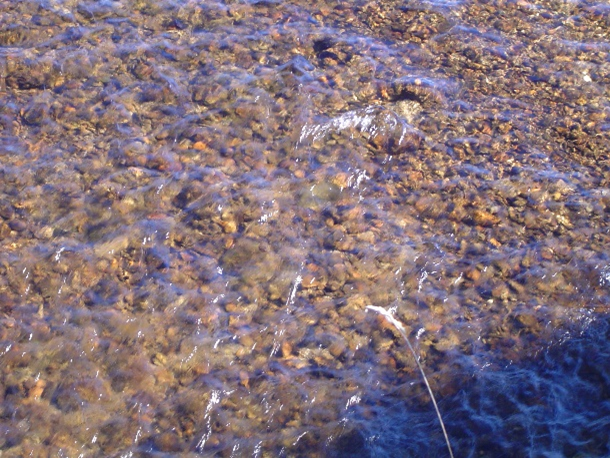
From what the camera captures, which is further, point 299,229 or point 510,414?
point 299,229

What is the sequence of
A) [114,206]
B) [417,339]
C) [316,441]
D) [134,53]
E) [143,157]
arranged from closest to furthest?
[316,441]
[417,339]
[114,206]
[143,157]
[134,53]

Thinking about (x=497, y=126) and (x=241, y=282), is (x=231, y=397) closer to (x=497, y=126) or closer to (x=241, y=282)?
(x=241, y=282)

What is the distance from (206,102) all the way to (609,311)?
3075 millimetres

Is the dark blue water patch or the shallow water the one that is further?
the shallow water

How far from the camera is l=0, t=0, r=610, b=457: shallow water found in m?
3.32

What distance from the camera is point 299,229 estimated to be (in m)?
4.22

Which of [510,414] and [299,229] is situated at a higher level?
[299,229]

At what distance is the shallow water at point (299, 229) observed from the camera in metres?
3.32

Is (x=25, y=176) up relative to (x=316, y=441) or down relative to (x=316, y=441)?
up

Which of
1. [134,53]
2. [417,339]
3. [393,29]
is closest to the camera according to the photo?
[417,339]

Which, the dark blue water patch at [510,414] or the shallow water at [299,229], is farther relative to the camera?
the shallow water at [299,229]

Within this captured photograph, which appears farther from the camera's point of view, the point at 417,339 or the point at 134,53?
the point at 134,53

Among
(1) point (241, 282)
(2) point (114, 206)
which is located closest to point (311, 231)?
(1) point (241, 282)

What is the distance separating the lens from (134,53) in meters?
5.27
